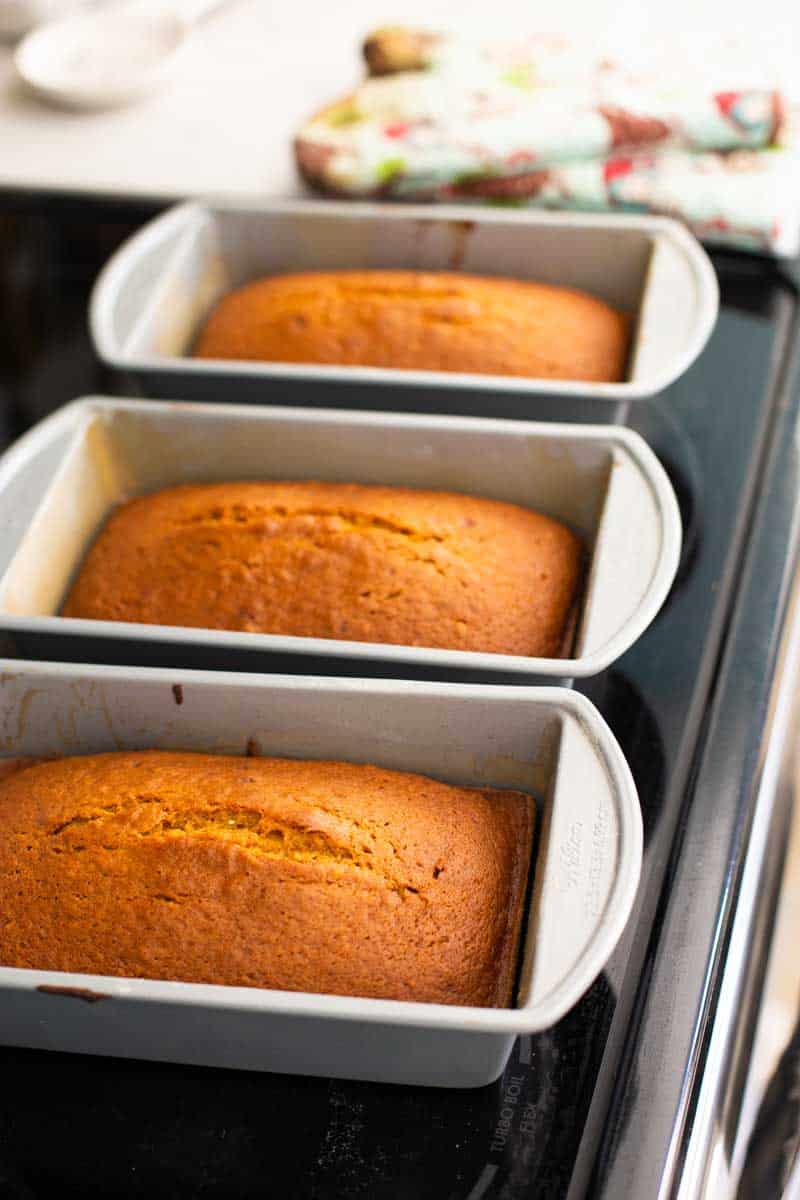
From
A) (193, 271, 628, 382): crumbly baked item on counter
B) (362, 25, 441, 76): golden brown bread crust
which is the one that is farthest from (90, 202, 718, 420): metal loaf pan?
(362, 25, 441, 76): golden brown bread crust

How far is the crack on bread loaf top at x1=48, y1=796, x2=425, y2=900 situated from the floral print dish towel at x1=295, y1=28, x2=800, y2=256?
3.21 feet

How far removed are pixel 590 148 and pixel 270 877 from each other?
1.10 metres

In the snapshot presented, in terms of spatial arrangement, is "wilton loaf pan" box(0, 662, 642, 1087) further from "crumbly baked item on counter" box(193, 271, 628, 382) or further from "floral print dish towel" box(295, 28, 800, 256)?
"floral print dish towel" box(295, 28, 800, 256)

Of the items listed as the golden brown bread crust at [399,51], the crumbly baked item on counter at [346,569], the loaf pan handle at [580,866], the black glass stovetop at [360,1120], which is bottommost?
the black glass stovetop at [360,1120]

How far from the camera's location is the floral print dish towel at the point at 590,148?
5.11 ft

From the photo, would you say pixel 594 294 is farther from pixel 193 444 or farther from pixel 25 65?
pixel 25 65

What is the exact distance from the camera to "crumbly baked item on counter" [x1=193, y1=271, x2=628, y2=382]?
1402 mm

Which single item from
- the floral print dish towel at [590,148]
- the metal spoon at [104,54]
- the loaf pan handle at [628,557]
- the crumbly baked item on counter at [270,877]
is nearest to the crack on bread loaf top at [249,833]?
the crumbly baked item on counter at [270,877]

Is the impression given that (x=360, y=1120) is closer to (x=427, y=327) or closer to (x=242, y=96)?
(x=427, y=327)

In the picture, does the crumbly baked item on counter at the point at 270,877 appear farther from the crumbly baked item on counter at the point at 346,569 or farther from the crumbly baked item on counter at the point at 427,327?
the crumbly baked item on counter at the point at 427,327

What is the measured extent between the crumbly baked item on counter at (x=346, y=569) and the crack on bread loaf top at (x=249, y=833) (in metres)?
0.23

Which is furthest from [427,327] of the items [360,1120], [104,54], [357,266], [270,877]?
[104,54]

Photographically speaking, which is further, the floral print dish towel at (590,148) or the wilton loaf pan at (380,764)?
the floral print dish towel at (590,148)

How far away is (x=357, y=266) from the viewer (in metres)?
1.59
